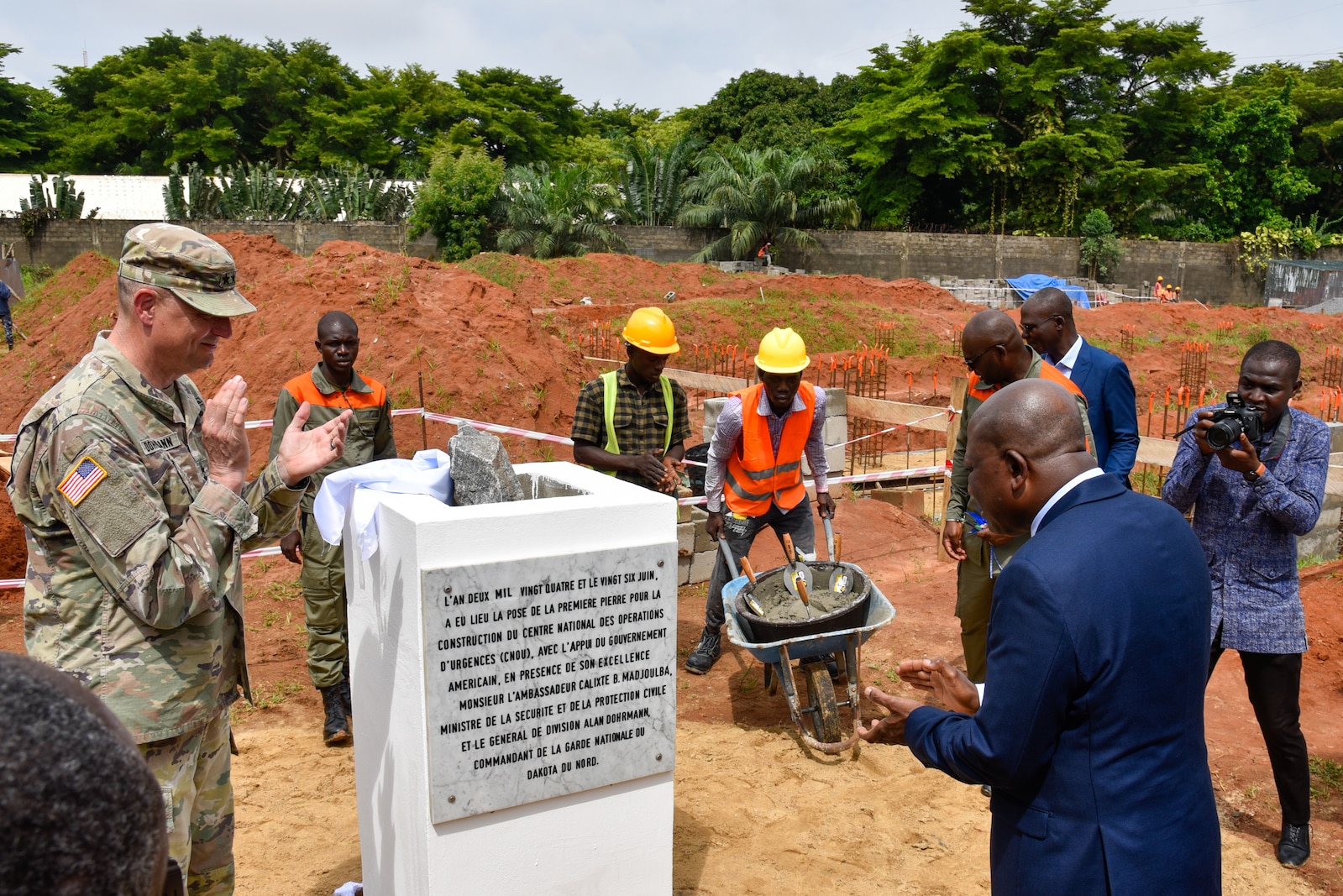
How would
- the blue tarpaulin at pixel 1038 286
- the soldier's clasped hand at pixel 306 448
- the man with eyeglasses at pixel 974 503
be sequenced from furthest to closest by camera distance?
1. the blue tarpaulin at pixel 1038 286
2. the man with eyeglasses at pixel 974 503
3. the soldier's clasped hand at pixel 306 448

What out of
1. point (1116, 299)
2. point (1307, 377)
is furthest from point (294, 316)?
point (1116, 299)

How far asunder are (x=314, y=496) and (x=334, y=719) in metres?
1.18

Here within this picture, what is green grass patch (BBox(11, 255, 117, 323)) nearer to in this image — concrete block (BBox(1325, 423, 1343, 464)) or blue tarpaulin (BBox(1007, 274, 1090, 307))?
concrete block (BBox(1325, 423, 1343, 464))

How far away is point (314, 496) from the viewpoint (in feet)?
16.6

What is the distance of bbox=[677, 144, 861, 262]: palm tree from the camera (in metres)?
33.7

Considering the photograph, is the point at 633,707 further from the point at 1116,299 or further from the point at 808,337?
the point at 1116,299

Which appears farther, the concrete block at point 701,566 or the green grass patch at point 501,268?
the green grass patch at point 501,268

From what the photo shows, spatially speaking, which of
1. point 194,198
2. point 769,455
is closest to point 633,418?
point 769,455

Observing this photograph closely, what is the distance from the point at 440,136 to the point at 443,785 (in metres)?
43.4

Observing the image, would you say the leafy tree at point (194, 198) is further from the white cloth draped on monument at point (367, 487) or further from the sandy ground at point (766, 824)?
the white cloth draped on monument at point (367, 487)

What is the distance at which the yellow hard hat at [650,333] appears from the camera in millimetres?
5324

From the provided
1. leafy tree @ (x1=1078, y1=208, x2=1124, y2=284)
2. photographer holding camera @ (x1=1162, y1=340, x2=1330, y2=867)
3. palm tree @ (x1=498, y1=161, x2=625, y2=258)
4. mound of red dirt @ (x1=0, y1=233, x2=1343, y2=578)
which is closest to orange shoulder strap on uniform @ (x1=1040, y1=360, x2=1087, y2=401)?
photographer holding camera @ (x1=1162, y1=340, x2=1330, y2=867)

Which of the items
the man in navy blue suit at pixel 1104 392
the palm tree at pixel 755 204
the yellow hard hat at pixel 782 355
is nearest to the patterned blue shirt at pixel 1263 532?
the man in navy blue suit at pixel 1104 392

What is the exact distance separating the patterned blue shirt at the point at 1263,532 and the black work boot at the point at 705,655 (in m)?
2.96
